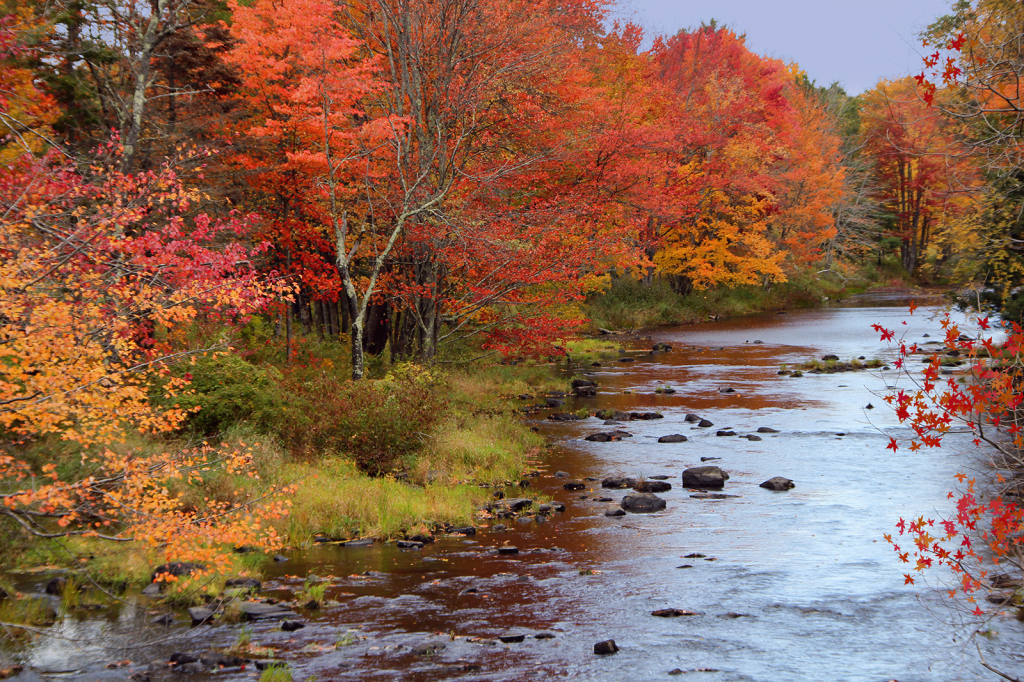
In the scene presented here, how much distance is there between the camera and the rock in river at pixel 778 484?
15009 millimetres

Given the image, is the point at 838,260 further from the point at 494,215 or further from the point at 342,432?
the point at 342,432

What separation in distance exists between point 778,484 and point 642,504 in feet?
9.50

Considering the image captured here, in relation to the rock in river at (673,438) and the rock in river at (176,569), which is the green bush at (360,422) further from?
the rock in river at (673,438)

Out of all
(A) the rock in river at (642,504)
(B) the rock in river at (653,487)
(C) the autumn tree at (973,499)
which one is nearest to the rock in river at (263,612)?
(A) the rock in river at (642,504)

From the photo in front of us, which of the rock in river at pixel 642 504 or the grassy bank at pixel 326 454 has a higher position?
the grassy bank at pixel 326 454

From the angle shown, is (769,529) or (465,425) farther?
(465,425)

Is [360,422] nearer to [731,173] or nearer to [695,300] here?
[731,173]

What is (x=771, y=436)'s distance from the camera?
19.6 m

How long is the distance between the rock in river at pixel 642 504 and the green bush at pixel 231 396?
6.41 meters

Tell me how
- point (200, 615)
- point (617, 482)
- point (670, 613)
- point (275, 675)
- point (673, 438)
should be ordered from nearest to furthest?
1. point (275, 675)
2. point (200, 615)
3. point (670, 613)
4. point (617, 482)
5. point (673, 438)

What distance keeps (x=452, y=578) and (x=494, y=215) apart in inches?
Result: 502

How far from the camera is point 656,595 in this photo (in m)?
10.1

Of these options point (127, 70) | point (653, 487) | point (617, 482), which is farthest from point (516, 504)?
point (127, 70)

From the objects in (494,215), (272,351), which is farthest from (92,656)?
(494,215)
